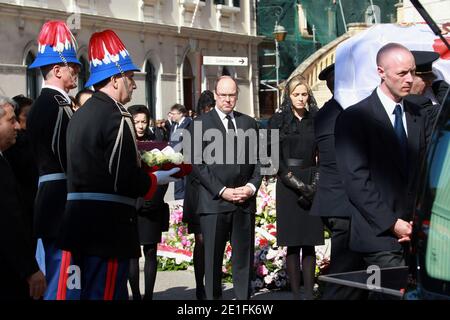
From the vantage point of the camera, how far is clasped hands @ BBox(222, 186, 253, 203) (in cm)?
807

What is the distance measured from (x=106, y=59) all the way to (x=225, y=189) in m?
2.25

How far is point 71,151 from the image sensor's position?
19.3 ft

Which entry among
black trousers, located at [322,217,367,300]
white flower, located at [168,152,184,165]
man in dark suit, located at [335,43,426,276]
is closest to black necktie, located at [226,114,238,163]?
black trousers, located at [322,217,367,300]

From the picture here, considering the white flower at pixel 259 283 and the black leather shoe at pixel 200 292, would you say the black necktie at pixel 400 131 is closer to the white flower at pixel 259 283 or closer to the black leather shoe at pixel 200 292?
the black leather shoe at pixel 200 292

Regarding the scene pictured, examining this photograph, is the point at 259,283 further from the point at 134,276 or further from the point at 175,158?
the point at 175,158

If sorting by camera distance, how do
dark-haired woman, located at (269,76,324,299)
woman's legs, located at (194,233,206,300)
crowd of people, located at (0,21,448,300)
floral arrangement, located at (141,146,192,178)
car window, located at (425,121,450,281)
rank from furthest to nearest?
woman's legs, located at (194,233,206,300)
dark-haired woman, located at (269,76,324,299)
floral arrangement, located at (141,146,192,178)
crowd of people, located at (0,21,448,300)
car window, located at (425,121,450,281)

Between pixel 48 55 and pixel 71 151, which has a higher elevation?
pixel 48 55

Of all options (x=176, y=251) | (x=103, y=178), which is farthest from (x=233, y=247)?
(x=176, y=251)

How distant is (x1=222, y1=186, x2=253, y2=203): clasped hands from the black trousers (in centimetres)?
96

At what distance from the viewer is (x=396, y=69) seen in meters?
5.73

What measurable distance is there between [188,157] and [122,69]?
7.21ft

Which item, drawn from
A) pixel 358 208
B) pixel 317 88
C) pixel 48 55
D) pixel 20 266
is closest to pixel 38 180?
pixel 48 55

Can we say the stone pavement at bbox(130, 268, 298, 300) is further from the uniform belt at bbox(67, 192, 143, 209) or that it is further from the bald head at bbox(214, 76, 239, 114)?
the uniform belt at bbox(67, 192, 143, 209)
